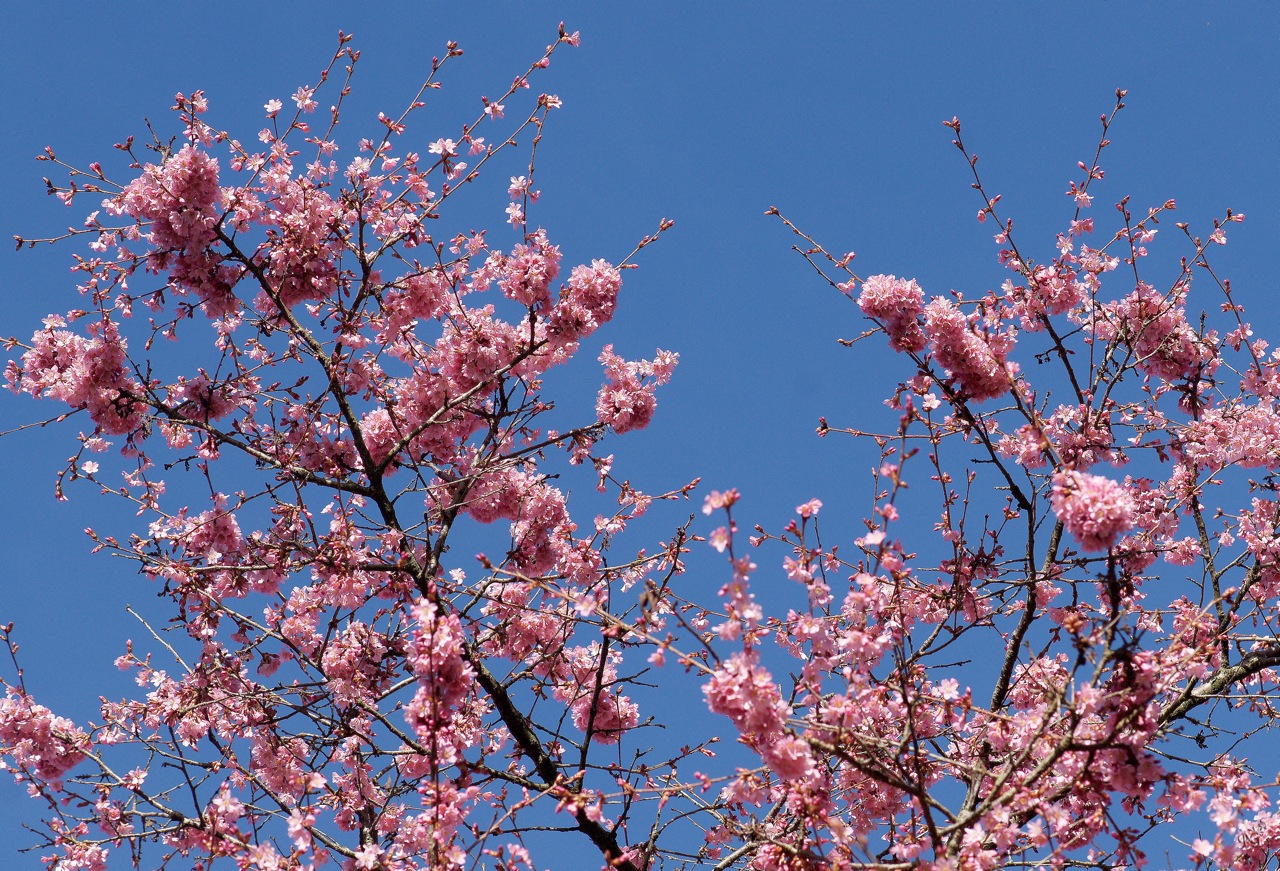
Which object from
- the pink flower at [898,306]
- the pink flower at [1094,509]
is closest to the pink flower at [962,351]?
the pink flower at [898,306]

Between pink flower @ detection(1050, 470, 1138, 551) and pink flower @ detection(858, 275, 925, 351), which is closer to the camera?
pink flower @ detection(1050, 470, 1138, 551)

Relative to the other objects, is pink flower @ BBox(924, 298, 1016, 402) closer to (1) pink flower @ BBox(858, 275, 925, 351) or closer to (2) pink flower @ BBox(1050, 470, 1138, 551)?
(1) pink flower @ BBox(858, 275, 925, 351)

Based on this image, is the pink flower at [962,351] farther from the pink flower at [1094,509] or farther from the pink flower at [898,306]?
the pink flower at [1094,509]

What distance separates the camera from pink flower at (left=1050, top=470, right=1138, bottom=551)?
12.7ft

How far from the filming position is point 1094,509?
12.7ft

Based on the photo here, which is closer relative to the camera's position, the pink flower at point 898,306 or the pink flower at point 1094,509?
the pink flower at point 1094,509

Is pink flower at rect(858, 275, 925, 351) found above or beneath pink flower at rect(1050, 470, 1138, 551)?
above

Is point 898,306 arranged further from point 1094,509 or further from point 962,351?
point 1094,509

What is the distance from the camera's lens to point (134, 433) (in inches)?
264

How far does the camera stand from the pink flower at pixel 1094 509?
12.7 feet

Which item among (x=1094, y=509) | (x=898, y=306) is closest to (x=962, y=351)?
(x=898, y=306)

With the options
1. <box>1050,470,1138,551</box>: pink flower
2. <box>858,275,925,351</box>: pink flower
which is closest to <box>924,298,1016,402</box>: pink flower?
<box>858,275,925,351</box>: pink flower

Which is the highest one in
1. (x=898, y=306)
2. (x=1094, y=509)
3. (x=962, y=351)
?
(x=898, y=306)

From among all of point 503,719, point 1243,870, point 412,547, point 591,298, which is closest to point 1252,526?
point 1243,870
